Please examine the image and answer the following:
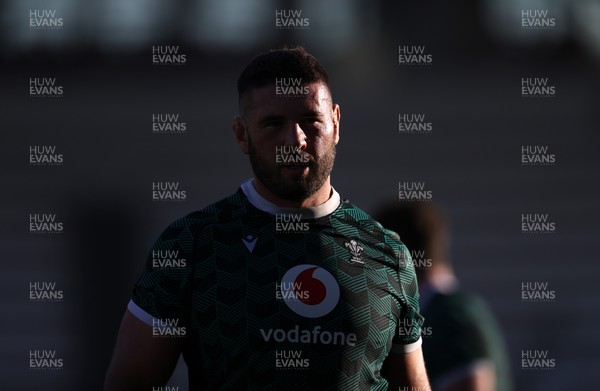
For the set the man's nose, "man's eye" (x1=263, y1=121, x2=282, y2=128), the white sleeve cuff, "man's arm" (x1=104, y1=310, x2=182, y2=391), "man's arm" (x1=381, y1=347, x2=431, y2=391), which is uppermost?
"man's eye" (x1=263, y1=121, x2=282, y2=128)

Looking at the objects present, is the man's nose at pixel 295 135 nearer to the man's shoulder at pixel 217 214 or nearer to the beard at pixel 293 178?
the beard at pixel 293 178

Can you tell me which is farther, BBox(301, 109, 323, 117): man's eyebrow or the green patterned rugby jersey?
BBox(301, 109, 323, 117): man's eyebrow

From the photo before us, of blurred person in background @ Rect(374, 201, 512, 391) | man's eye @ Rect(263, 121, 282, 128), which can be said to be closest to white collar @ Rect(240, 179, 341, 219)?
man's eye @ Rect(263, 121, 282, 128)

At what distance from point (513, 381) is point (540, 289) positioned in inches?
48.7

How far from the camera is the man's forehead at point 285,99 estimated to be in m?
3.01

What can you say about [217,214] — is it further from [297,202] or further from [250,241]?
[297,202]

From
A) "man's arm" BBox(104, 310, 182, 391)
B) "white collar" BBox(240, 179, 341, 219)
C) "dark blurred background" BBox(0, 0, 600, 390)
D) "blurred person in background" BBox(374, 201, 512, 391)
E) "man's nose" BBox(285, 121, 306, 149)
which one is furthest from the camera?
"dark blurred background" BBox(0, 0, 600, 390)

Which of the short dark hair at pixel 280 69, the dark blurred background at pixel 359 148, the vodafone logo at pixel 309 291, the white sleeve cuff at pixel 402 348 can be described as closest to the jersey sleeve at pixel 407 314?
the white sleeve cuff at pixel 402 348

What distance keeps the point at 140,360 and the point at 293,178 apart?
677 mm

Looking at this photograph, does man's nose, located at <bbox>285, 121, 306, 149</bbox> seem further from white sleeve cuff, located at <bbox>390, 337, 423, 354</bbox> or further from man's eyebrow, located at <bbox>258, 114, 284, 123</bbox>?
white sleeve cuff, located at <bbox>390, 337, 423, 354</bbox>

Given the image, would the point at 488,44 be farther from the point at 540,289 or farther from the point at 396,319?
the point at 396,319

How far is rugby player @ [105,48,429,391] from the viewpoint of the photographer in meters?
2.88

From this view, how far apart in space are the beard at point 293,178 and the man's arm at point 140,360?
0.53m

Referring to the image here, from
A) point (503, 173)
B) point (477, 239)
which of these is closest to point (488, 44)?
point (503, 173)
